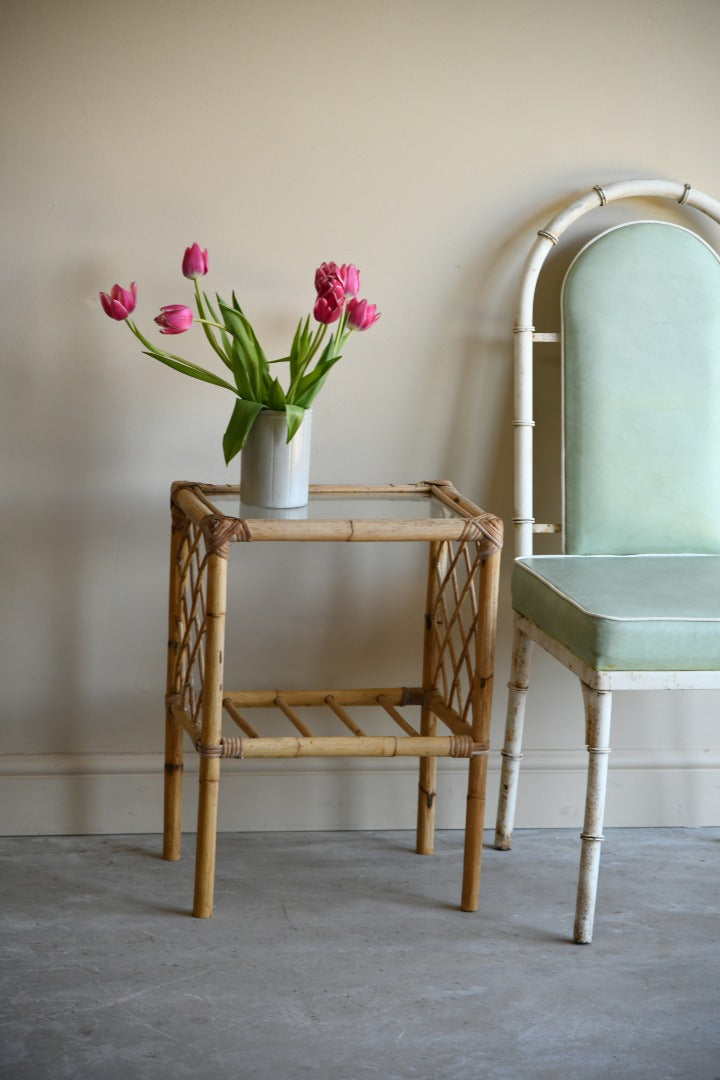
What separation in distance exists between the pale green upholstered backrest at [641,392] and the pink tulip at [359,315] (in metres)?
0.34

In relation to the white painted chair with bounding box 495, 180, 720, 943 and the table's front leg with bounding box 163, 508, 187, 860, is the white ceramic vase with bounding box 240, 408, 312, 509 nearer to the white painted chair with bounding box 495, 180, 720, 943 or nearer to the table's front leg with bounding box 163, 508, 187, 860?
the table's front leg with bounding box 163, 508, 187, 860

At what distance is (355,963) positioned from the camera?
1.67 meters

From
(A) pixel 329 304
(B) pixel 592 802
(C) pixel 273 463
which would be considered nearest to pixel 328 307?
(A) pixel 329 304

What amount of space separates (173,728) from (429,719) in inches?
15.8

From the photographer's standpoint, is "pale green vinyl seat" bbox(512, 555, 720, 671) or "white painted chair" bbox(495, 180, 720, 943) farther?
"white painted chair" bbox(495, 180, 720, 943)

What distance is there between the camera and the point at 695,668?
1.67m

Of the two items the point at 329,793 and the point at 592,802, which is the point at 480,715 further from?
the point at 329,793

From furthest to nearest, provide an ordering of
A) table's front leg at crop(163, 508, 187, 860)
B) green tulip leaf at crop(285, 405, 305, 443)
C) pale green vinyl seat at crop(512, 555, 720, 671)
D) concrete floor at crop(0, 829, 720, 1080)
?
table's front leg at crop(163, 508, 187, 860)
green tulip leaf at crop(285, 405, 305, 443)
pale green vinyl seat at crop(512, 555, 720, 671)
concrete floor at crop(0, 829, 720, 1080)

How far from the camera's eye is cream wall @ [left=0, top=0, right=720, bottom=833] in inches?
76.2

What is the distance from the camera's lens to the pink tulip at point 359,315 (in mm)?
1809

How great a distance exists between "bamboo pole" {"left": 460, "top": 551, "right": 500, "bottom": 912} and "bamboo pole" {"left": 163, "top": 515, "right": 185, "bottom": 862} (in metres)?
0.45

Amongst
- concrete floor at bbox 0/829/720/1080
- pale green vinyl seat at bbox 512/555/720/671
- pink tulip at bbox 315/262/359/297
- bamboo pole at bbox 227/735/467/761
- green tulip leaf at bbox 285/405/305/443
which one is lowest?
concrete floor at bbox 0/829/720/1080

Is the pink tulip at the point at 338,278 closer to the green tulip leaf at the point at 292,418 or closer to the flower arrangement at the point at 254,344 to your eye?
the flower arrangement at the point at 254,344

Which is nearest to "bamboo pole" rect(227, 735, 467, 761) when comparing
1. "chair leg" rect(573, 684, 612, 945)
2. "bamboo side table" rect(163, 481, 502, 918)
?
"bamboo side table" rect(163, 481, 502, 918)
